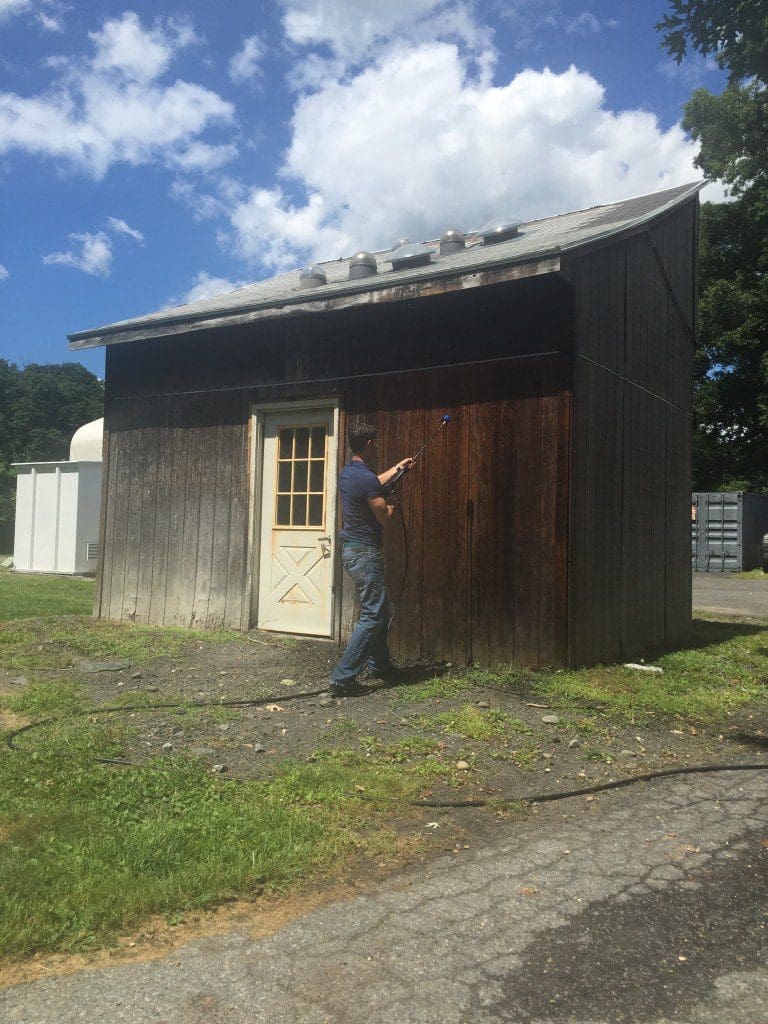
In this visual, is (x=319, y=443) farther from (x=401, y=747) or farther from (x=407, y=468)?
(x=401, y=747)

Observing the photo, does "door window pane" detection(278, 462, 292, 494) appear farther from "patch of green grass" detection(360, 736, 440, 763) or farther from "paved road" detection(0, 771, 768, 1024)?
"paved road" detection(0, 771, 768, 1024)

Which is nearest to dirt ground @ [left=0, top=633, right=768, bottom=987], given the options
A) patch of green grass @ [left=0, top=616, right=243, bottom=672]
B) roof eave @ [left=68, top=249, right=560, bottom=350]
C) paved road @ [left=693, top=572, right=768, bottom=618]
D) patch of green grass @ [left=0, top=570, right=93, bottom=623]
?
patch of green grass @ [left=0, top=616, right=243, bottom=672]

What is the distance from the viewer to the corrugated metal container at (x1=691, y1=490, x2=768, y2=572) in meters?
22.3

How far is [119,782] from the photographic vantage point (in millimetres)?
4211

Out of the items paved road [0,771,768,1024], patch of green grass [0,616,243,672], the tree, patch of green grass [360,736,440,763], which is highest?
the tree

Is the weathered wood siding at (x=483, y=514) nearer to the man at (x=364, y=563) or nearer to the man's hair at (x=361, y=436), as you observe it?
the man at (x=364, y=563)

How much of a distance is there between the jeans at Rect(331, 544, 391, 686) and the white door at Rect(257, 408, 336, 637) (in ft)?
5.41

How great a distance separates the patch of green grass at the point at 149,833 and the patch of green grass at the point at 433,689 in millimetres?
1423

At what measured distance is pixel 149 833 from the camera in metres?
3.48

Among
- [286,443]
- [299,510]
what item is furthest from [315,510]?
[286,443]

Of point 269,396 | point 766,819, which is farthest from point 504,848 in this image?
point 269,396

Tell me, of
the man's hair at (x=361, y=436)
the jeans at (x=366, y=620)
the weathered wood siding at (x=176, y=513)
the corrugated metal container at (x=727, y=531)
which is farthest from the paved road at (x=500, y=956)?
the corrugated metal container at (x=727, y=531)

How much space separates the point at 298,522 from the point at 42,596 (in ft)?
20.9

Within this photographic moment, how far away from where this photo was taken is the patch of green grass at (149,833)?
2863mm
